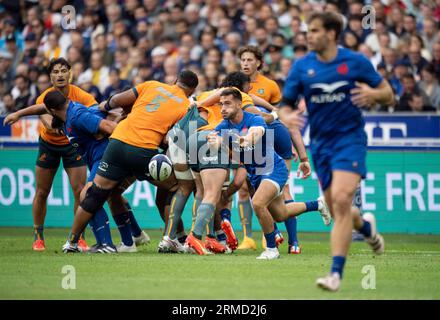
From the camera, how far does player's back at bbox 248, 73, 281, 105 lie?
1457 cm

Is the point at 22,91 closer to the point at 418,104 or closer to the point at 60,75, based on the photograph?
the point at 60,75

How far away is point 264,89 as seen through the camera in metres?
14.6

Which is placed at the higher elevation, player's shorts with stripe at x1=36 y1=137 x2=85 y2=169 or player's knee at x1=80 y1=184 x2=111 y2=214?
player's shorts with stripe at x1=36 y1=137 x2=85 y2=169

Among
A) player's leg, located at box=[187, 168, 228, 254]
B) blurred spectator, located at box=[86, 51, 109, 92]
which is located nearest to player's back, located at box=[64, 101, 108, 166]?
player's leg, located at box=[187, 168, 228, 254]

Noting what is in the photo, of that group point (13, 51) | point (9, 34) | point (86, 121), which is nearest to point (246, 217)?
point (86, 121)

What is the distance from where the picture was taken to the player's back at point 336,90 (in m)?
9.42

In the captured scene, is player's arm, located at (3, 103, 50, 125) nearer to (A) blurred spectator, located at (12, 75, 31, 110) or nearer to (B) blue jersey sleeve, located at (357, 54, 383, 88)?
(B) blue jersey sleeve, located at (357, 54, 383, 88)

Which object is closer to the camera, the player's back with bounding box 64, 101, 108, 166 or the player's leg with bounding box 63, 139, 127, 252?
the player's leg with bounding box 63, 139, 127, 252

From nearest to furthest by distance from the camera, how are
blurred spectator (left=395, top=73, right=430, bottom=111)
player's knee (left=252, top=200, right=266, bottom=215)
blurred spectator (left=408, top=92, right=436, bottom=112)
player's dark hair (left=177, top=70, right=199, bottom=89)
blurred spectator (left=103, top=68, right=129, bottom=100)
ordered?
player's knee (left=252, top=200, right=266, bottom=215), player's dark hair (left=177, top=70, right=199, bottom=89), blurred spectator (left=408, top=92, right=436, bottom=112), blurred spectator (left=395, top=73, right=430, bottom=111), blurred spectator (left=103, top=68, right=129, bottom=100)

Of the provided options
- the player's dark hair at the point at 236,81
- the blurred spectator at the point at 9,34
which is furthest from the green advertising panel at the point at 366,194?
the blurred spectator at the point at 9,34

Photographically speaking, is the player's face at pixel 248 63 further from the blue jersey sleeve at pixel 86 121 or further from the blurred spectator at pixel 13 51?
the blurred spectator at pixel 13 51

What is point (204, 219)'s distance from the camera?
12523 mm

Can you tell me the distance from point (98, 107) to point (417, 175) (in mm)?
6670
